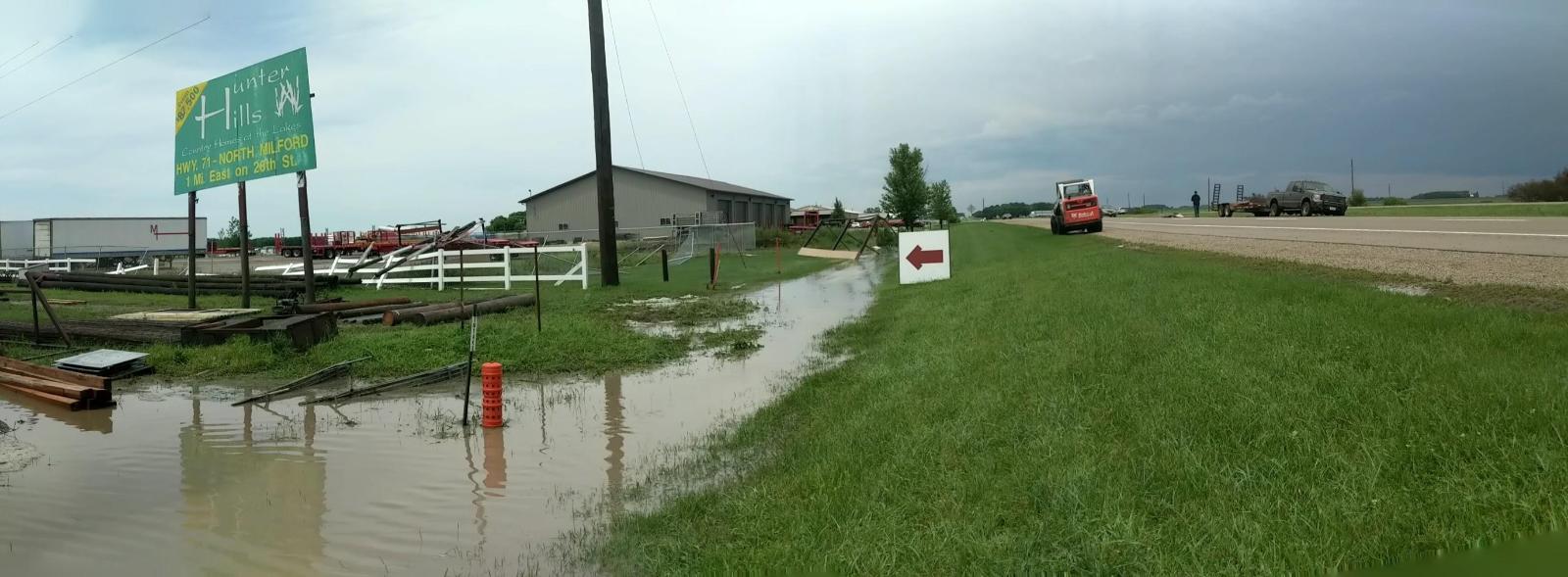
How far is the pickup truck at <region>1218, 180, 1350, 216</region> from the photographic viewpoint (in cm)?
3888

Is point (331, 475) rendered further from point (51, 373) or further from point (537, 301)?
point (537, 301)

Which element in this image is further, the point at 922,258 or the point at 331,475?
the point at 922,258

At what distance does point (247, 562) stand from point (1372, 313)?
27.6ft

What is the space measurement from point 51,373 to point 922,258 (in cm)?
1595

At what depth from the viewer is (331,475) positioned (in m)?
6.72

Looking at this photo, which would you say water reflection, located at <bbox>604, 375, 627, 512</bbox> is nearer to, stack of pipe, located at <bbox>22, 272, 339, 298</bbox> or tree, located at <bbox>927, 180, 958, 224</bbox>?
stack of pipe, located at <bbox>22, 272, 339, 298</bbox>

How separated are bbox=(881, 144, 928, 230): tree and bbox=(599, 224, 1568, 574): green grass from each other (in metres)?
82.4

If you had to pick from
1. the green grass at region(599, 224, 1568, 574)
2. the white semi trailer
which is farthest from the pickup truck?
the white semi trailer

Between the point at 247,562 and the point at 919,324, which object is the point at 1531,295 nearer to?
the point at 919,324

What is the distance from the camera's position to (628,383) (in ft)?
34.7

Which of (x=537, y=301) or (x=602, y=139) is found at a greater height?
(x=602, y=139)

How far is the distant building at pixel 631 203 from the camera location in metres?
61.9

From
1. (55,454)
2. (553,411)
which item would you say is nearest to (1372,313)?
(553,411)

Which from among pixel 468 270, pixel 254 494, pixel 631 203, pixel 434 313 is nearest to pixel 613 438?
pixel 254 494
